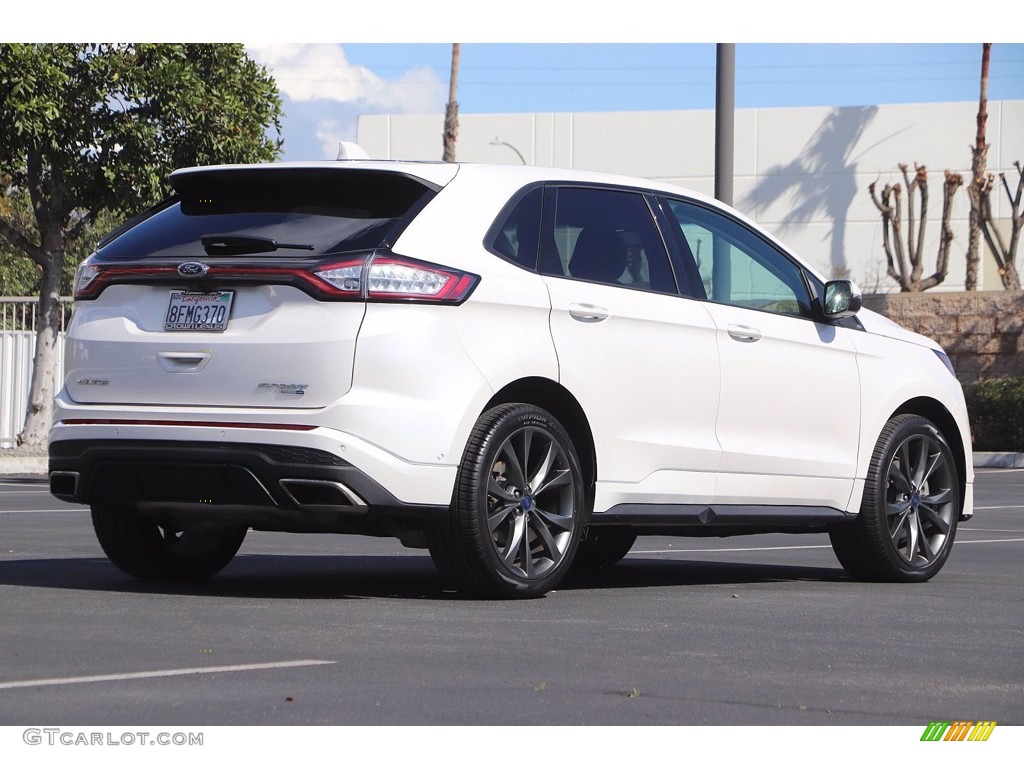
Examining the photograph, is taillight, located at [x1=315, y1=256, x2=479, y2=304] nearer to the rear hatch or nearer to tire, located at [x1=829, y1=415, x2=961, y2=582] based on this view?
the rear hatch

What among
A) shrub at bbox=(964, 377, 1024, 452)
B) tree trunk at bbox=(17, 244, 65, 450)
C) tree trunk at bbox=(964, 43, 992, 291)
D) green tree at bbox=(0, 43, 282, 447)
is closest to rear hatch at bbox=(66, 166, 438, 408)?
green tree at bbox=(0, 43, 282, 447)

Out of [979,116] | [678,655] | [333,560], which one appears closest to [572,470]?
[678,655]

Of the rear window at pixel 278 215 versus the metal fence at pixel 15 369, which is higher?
the rear window at pixel 278 215

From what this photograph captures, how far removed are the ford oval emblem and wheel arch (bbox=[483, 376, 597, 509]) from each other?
1.28m

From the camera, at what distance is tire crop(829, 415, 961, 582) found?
8828mm

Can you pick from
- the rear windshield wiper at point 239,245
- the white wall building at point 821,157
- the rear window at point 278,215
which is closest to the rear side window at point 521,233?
the rear window at point 278,215

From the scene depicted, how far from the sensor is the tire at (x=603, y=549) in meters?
9.19

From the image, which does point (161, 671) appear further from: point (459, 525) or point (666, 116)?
point (666, 116)

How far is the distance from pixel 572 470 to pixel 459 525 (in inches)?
26.5

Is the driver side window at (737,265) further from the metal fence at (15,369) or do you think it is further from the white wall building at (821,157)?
the white wall building at (821,157)

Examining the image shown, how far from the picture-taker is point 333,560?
9.42m

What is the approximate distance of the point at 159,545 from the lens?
7875 mm

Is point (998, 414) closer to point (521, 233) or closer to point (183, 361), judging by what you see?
point (521, 233)

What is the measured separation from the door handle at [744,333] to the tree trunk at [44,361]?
15.5 meters
